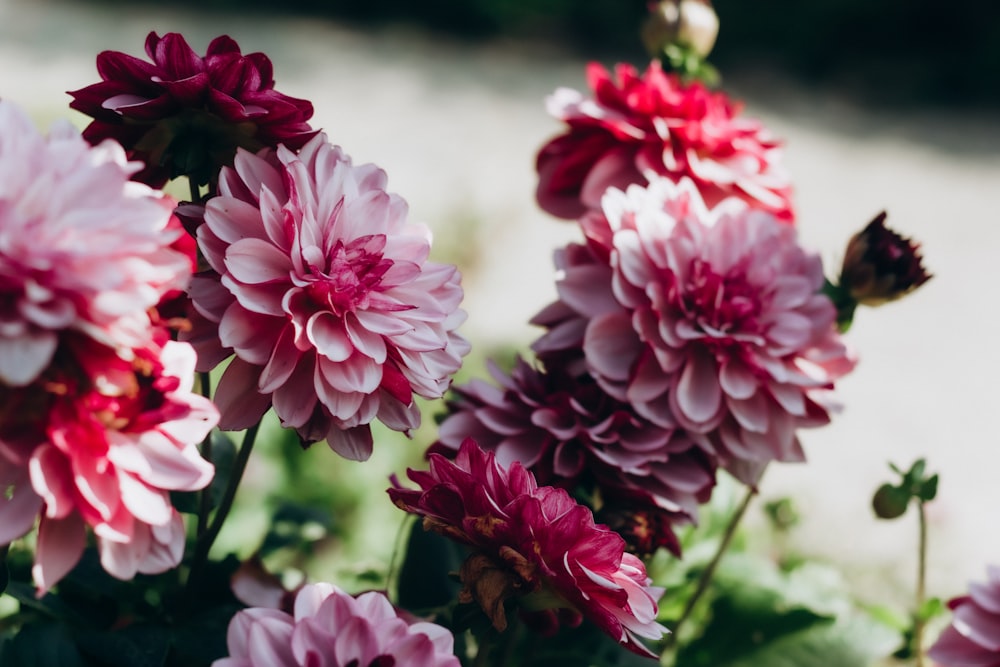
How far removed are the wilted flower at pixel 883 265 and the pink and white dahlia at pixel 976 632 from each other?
0.18m

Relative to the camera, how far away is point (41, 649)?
52cm

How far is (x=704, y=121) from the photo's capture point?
2.39 feet

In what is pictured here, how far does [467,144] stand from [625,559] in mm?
2946

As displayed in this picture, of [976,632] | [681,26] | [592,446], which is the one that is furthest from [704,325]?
[681,26]

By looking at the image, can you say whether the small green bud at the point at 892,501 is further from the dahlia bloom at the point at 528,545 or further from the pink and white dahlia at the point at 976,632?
the dahlia bloom at the point at 528,545

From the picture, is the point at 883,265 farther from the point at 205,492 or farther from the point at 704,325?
the point at 205,492

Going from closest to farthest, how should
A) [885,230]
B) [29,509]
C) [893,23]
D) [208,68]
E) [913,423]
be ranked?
[29,509], [208,68], [885,230], [913,423], [893,23]

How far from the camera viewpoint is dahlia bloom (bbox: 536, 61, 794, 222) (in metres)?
0.72

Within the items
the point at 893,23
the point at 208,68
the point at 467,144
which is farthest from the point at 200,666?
the point at 893,23

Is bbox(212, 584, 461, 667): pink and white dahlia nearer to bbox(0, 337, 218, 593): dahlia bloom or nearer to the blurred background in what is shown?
bbox(0, 337, 218, 593): dahlia bloom

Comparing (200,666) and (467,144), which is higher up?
(200,666)

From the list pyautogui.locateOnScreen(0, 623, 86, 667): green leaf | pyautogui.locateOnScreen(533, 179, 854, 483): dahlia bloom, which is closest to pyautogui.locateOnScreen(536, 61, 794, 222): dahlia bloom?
pyautogui.locateOnScreen(533, 179, 854, 483): dahlia bloom

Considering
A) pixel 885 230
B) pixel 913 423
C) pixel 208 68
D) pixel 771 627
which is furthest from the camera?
pixel 913 423

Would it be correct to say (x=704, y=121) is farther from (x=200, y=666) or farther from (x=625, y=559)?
(x=200, y=666)
